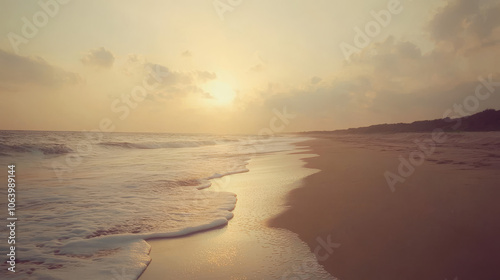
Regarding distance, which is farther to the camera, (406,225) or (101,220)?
(101,220)

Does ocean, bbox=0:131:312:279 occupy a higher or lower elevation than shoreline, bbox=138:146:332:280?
higher

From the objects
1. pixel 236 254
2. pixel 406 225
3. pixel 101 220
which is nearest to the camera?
pixel 236 254

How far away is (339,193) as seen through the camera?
674 cm

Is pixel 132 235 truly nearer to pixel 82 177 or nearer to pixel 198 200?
pixel 198 200

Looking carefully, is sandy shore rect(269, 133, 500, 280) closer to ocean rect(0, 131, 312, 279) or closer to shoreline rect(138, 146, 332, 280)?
shoreline rect(138, 146, 332, 280)

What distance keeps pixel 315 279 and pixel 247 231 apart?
6.07 feet

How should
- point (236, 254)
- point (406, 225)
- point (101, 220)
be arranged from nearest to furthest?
point (236, 254), point (406, 225), point (101, 220)

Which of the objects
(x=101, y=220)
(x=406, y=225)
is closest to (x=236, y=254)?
(x=406, y=225)

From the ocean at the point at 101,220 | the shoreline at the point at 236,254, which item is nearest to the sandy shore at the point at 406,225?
the shoreline at the point at 236,254

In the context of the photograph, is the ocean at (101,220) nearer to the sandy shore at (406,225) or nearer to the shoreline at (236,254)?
the shoreline at (236,254)

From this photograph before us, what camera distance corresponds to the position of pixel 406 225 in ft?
14.0

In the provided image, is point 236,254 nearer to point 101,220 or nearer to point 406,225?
point 406,225

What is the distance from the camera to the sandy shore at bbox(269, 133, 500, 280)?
306 cm

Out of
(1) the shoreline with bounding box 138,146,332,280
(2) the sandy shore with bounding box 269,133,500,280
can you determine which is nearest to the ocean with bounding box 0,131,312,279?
(1) the shoreline with bounding box 138,146,332,280
